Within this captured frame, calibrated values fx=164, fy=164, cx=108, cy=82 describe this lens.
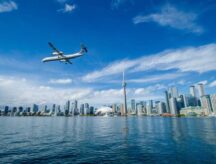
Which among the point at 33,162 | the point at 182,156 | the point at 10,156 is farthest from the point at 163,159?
the point at 10,156

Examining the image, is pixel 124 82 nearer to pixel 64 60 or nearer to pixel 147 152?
pixel 64 60

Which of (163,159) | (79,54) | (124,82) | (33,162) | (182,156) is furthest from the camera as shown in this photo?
(124,82)

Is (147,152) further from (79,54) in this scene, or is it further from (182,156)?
(79,54)

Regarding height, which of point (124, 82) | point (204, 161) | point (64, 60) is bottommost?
point (204, 161)

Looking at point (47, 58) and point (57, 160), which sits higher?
point (47, 58)

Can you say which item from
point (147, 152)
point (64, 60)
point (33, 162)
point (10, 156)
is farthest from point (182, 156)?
point (64, 60)

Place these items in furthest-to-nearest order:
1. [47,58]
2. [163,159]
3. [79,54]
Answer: [47,58] < [79,54] < [163,159]

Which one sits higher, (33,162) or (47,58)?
(47,58)

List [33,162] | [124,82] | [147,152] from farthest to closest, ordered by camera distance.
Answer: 1. [124,82]
2. [147,152]
3. [33,162]

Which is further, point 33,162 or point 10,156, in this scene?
point 10,156
